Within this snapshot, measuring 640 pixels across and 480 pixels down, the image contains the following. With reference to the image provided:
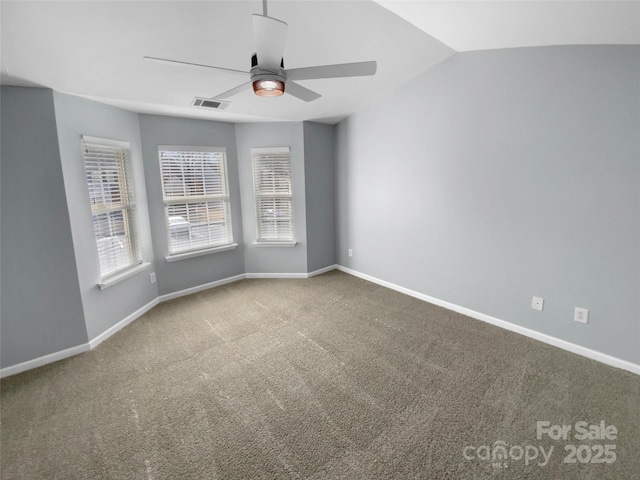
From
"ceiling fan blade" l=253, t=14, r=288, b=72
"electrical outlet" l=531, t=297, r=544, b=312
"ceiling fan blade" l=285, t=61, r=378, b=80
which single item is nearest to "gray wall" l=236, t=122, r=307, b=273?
"ceiling fan blade" l=285, t=61, r=378, b=80

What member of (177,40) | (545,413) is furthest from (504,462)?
(177,40)

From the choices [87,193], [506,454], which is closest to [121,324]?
[87,193]

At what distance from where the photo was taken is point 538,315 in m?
2.77

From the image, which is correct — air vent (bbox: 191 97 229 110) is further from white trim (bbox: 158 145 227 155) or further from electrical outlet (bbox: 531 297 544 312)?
electrical outlet (bbox: 531 297 544 312)

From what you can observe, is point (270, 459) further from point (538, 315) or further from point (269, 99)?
point (269, 99)

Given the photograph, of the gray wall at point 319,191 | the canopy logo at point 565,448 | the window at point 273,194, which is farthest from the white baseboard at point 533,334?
the window at point 273,194

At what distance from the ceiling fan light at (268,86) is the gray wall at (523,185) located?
2.20m

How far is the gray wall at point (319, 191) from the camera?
4.36 m

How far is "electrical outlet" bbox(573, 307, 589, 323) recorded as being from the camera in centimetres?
249

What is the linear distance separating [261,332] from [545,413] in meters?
2.37

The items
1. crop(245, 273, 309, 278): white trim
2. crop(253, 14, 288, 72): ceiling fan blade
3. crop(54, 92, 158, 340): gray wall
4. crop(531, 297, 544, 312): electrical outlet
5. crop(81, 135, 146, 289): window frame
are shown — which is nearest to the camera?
crop(253, 14, 288, 72): ceiling fan blade

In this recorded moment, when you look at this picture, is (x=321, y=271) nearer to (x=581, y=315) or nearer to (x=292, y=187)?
(x=292, y=187)

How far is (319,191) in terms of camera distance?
14.9ft

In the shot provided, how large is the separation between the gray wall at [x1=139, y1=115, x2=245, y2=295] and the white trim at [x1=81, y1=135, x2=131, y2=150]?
324 millimetres
